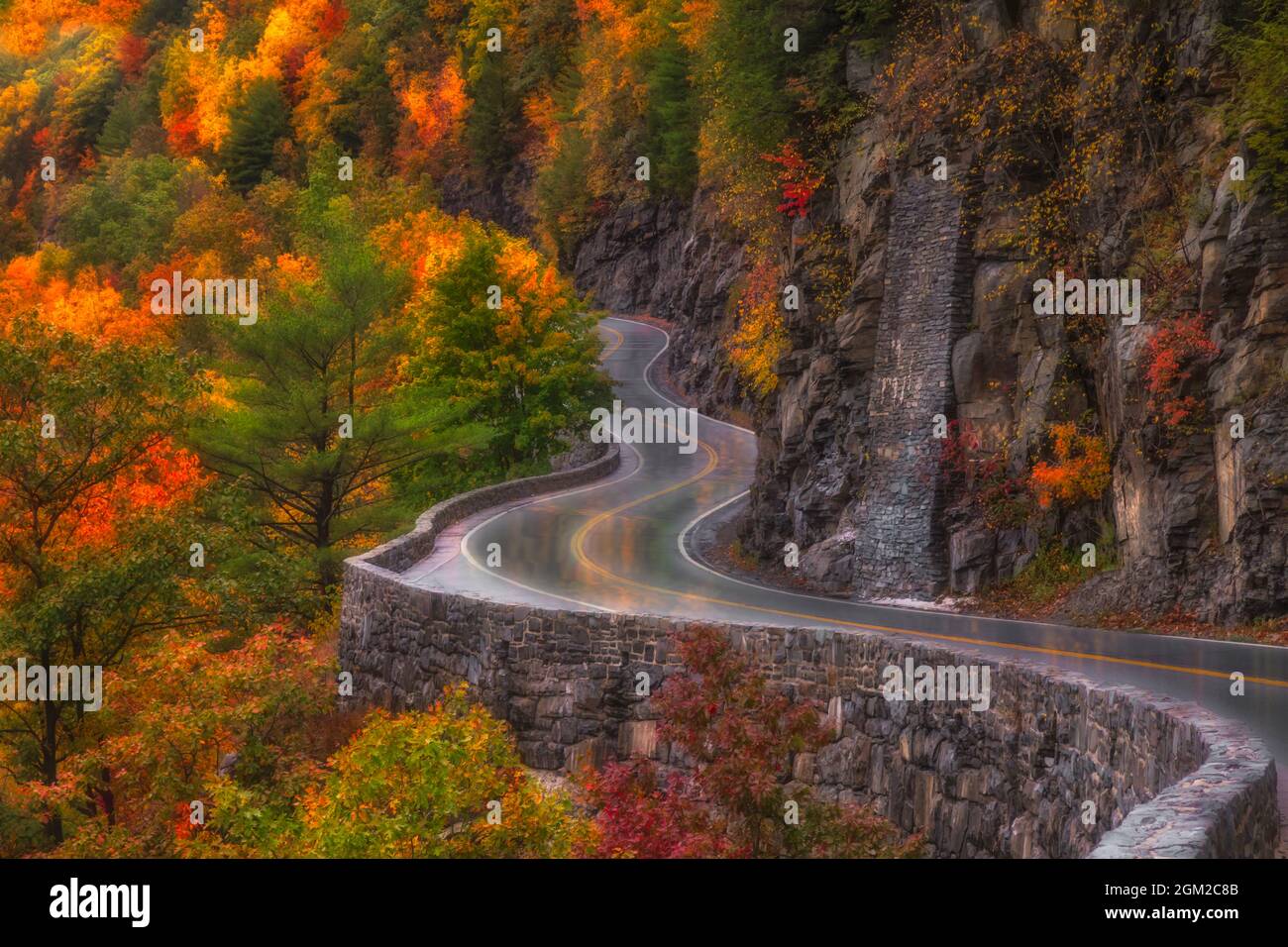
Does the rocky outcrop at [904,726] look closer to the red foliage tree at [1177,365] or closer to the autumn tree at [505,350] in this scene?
the red foliage tree at [1177,365]

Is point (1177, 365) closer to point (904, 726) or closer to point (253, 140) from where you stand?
point (904, 726)

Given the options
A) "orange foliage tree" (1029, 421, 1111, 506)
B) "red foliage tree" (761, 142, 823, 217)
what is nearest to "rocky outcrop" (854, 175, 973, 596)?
"orange foliage tree" (1029, 421, 1111, 506)

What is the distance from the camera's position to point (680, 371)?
64.9 m

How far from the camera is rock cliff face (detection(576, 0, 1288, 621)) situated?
837 inches

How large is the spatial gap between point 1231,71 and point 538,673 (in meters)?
15.0

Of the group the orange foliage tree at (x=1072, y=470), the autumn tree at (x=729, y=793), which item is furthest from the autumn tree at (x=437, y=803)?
the orange foliage tree at (x=1072, y=470)

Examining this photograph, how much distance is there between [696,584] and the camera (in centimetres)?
3036

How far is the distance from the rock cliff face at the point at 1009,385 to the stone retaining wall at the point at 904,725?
828 cm

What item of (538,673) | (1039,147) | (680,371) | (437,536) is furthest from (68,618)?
(680,371)

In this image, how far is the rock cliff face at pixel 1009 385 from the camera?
2127 centimetres

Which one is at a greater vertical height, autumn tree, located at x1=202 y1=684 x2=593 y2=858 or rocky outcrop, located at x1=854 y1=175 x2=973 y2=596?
rocky outcrop, located at x1=854 y1=175 x2=973 y2=596

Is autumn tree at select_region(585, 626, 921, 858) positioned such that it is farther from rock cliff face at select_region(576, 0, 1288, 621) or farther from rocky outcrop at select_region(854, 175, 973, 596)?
rocky outcrop at select_region(854, 175, 973, 596)

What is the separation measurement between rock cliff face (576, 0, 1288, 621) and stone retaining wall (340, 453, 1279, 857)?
8.28 metres

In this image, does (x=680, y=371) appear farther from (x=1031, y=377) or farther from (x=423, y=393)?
(x=1031, y=377)
